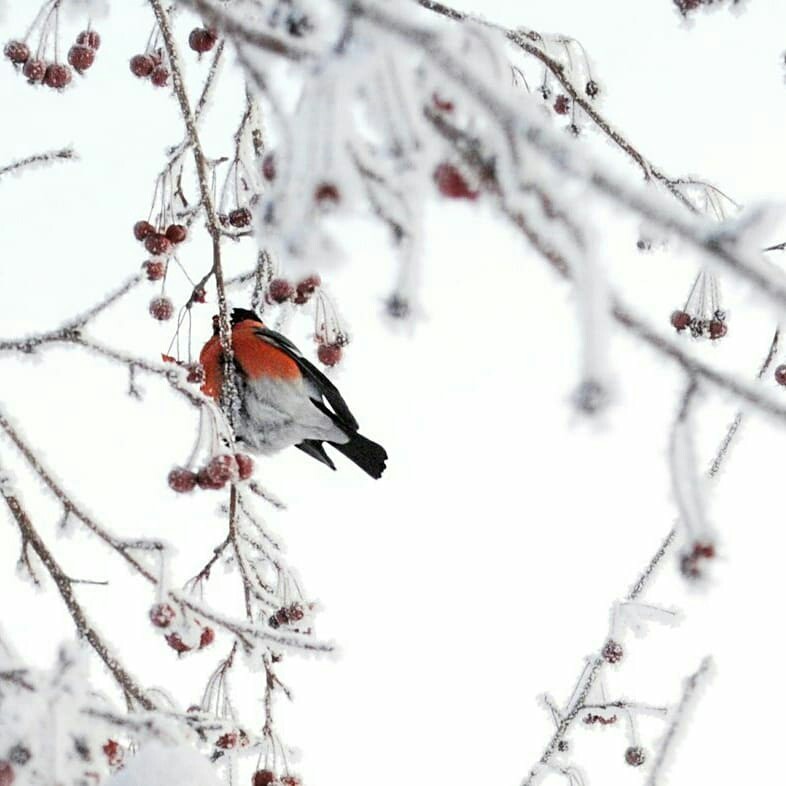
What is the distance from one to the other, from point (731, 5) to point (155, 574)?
1176 millimetres


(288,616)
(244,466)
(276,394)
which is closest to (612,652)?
(288,616)

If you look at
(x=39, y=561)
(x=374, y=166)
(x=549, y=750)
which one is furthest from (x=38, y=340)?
(x=549, y=750)

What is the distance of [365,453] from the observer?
4.41 metres

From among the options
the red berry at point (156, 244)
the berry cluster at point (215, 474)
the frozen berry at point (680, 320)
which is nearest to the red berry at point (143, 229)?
the red berry at point (156, 244)

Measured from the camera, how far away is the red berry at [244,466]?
2.08 meters

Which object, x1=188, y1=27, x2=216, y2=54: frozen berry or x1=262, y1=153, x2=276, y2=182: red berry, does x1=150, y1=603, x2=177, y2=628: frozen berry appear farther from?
x1=188, y1=27, x2=216, y2=54: frozen berry

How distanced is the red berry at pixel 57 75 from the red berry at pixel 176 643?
138cm

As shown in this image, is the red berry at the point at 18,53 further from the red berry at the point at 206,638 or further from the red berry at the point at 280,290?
the red berry at the point at 206,638

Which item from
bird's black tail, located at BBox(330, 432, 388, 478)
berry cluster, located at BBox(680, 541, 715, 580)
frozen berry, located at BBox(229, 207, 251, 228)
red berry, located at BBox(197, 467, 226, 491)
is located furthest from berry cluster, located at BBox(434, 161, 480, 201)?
bird's black tail, located at BBox(330, 432, 388, 478)

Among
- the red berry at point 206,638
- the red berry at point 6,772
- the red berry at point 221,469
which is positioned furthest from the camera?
the red berry at point 206,638

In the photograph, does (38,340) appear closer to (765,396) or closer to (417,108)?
(417,108)

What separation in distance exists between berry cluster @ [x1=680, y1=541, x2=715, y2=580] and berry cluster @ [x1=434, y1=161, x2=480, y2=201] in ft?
0.96

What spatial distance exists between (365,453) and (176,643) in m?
2.37

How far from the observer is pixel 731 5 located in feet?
5.24
